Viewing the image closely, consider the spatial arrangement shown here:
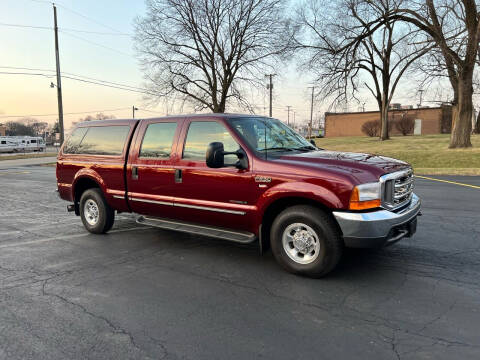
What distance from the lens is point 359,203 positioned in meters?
3.88

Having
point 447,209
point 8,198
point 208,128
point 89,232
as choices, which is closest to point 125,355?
point 208,128

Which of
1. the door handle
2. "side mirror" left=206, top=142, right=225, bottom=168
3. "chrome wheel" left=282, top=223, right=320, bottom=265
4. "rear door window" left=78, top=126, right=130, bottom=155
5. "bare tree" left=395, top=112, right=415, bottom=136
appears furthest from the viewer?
"bare tree" left=395, top=112, right=415, bottom=136

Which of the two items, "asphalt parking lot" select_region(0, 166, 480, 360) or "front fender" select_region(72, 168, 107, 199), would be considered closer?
"asphalt parking lot" select_region(0, 166, 480, 360)

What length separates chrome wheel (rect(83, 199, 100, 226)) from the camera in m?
6.35

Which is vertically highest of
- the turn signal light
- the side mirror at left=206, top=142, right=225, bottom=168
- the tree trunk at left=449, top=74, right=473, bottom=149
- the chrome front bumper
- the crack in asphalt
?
the tree trunk at left=449, top=74, right=473, bottom=149

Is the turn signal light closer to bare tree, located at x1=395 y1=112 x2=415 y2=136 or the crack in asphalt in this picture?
the crack in asphalt

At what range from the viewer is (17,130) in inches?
4614

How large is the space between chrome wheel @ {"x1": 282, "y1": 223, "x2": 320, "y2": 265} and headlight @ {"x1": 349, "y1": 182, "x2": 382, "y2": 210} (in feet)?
1.85

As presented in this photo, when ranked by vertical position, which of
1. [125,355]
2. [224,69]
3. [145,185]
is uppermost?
[224,69]

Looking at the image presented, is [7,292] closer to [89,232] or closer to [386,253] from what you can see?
[89,232]

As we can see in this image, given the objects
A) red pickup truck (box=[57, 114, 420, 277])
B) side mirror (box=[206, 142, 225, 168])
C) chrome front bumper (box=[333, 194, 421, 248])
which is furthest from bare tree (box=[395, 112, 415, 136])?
side mirror (box=[206, 142, 225, 168])

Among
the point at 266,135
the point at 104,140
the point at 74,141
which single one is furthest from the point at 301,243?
the point at 74,141

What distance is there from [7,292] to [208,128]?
295 centimetres

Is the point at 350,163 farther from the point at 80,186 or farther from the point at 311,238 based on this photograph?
the point at 80,186
